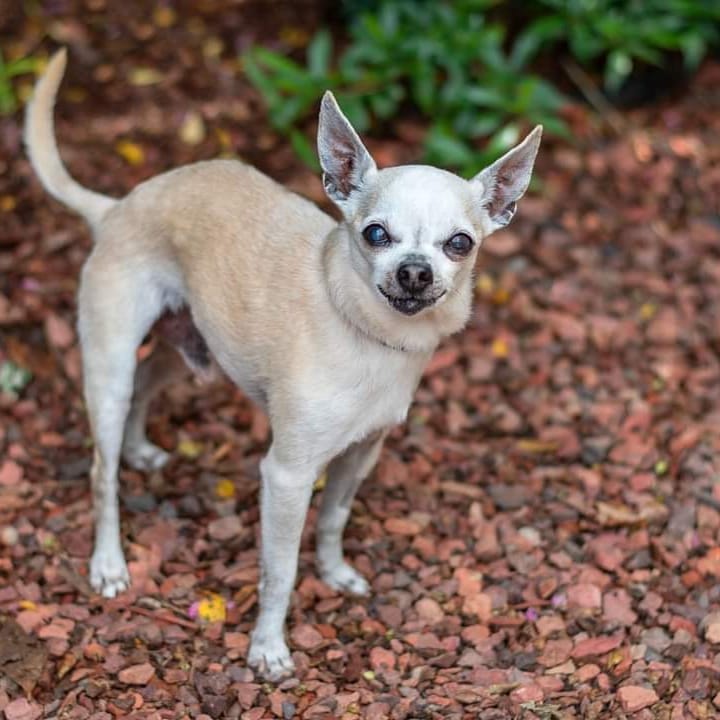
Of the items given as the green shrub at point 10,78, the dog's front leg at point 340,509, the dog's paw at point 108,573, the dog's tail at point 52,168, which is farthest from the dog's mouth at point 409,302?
the green shrub at point 10,78

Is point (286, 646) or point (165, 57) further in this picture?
point (165, 57)

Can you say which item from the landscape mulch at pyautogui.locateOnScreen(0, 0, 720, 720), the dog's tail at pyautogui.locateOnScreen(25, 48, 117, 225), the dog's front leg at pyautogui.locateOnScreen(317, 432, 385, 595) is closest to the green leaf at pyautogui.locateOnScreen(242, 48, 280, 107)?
the landscape mulch at pyautogui.locateOnScreen(0, 0, 720, 720)

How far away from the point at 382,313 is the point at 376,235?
31cm

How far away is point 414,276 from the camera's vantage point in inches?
172

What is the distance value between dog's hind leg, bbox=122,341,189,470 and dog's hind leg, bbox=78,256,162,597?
61 centimetres

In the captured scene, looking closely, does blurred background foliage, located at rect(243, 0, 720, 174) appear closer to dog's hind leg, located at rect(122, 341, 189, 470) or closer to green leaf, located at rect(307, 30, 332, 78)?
green leaf, located at rect(307, 30, 332, 78)

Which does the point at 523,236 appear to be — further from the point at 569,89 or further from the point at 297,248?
the point at 297,248

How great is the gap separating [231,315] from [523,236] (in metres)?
3.35

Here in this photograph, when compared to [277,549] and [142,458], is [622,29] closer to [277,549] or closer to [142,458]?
[142,458]

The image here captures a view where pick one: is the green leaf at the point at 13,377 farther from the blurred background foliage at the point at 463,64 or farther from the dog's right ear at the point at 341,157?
the dog's right ear at the point at 341,157

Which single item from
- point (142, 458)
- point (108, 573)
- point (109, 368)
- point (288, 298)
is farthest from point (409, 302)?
point (142, 458)

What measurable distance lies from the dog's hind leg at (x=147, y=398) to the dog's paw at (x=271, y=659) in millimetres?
1405

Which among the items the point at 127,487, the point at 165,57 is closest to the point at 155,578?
the point at 127,487

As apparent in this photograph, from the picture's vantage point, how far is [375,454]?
548cm
